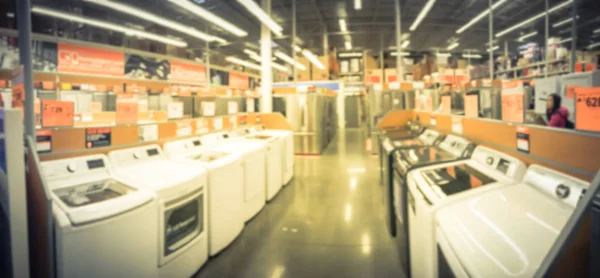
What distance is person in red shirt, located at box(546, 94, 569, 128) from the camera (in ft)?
14.0

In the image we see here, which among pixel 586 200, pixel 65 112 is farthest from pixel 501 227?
pixel 65 112

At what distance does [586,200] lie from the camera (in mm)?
779

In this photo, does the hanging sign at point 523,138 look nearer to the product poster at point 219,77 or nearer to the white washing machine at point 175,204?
the white washing machine at point 175,204

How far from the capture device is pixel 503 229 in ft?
4.12

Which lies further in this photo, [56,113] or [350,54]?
[350,54]

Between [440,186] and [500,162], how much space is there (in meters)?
0.54

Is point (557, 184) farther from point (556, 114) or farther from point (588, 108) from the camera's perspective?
point (556, 114)

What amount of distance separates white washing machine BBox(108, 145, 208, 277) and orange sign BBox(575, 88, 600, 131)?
2.53m

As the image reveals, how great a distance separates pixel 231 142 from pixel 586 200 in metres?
4.11

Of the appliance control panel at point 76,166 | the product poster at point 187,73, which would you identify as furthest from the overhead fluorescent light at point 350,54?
the appliance control panel at point 76,166

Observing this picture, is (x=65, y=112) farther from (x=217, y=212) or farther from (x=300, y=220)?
(x=300, y=220)

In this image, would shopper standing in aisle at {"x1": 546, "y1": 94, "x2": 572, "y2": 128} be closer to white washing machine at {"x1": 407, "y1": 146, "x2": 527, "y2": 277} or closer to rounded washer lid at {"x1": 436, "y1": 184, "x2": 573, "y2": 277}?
white washing machine at {"x1": 407, "y1": 146, "x2": 527, "y2": 277}

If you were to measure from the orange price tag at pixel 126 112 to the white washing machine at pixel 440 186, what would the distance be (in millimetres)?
Answer: 2662

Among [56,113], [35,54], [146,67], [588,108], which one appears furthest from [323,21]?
Result: [588,108]
